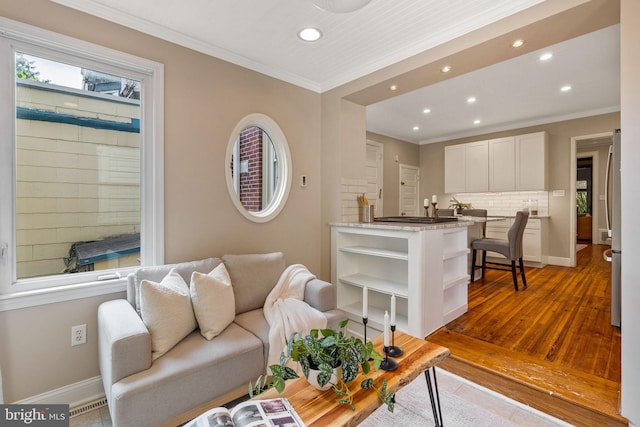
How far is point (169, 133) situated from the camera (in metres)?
2.28

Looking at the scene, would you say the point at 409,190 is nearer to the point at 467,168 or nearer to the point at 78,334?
the point at 467,168

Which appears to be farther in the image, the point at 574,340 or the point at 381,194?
the point at 381,194

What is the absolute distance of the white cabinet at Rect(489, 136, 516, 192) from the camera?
5.59 m

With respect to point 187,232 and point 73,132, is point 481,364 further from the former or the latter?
point 73,132

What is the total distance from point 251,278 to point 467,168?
550 centimetres

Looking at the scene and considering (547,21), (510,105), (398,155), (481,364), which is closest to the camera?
(547,21)

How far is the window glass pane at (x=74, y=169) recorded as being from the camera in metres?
1.84

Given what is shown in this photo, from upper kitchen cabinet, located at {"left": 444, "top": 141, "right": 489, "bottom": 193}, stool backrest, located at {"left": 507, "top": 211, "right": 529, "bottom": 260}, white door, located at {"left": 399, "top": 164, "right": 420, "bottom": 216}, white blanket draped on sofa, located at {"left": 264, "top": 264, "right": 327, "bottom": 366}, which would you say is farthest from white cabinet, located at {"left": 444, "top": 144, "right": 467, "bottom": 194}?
white blanket draped on sofa, located at {"left": 264, "top": 264, "right": 327, "bottom": 366}

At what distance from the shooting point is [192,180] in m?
2.40

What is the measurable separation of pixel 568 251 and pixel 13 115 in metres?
7.29

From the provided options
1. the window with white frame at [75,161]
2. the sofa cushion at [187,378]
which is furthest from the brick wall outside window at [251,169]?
the sofa cushion at [187,378]

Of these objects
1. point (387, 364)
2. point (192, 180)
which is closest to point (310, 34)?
point (192, 180)

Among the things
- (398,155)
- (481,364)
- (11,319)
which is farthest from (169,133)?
(398,155)

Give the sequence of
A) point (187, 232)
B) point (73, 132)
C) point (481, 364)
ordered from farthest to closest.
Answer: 1. point (187, 232)
2. point (481, 364)
3. point (73, 132)
